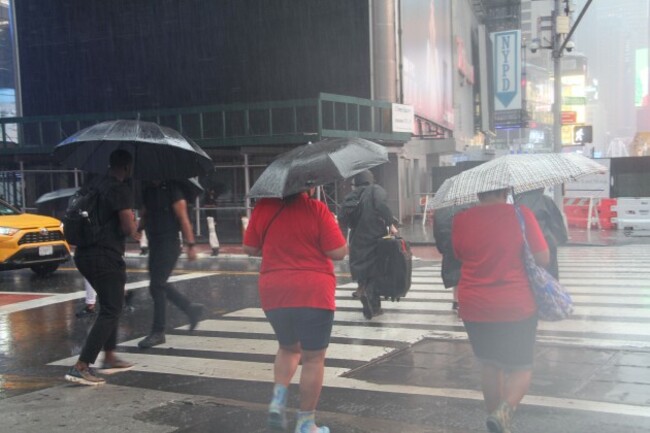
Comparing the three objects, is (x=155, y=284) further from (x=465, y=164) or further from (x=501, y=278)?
(x=465, y=164)

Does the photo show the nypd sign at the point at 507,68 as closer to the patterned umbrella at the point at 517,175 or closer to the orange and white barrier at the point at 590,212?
the orange and white barrier at the point at 590,212

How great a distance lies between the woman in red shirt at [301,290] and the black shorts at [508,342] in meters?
0.93

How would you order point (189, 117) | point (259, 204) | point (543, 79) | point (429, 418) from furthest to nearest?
point (543, 79) < point (189, 117) < point (429, 418) < point (259, 204)

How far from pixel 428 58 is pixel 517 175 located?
3217 centimetres

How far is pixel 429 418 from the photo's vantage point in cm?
467

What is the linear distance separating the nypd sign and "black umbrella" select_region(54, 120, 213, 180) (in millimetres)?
43879

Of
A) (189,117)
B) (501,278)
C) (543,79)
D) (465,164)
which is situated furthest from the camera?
(543,79)

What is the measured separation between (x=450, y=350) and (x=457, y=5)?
43878mm

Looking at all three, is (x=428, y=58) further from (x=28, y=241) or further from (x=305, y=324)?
(x=305, y=324)

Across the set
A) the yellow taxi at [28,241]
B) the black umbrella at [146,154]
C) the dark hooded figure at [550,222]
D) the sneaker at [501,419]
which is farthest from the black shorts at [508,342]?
the yellow taxi at [28,241]

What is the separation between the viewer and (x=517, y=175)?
13.2ft

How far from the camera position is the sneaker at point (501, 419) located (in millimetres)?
3855

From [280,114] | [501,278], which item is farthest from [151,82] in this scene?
[501,278]

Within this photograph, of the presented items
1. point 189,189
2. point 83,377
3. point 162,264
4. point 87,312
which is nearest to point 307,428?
point 83,377
